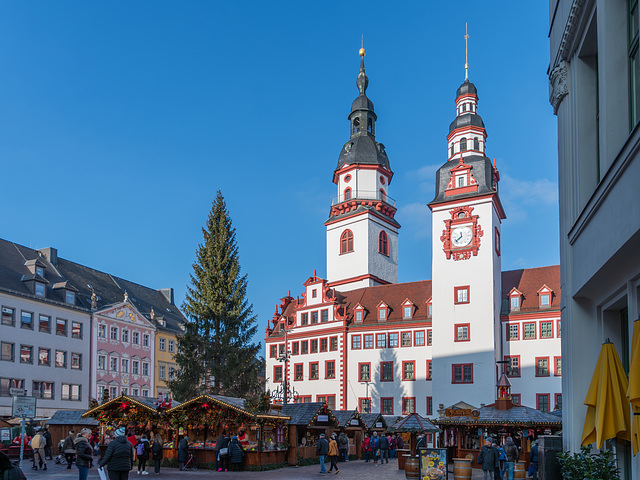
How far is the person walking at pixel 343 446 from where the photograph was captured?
37844 mm

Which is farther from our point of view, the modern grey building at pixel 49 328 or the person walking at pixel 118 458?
the modern grey building at pixel 49 328

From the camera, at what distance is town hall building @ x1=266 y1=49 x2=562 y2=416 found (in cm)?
5219

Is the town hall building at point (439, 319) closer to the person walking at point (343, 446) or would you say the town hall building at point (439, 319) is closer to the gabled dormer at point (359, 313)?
the gabled dormer at point (359, 313)

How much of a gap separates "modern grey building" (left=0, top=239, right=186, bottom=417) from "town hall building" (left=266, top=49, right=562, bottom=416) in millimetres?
16195

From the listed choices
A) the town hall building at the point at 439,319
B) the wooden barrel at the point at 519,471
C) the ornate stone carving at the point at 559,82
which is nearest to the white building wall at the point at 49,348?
the town hall building at the point at 439,319

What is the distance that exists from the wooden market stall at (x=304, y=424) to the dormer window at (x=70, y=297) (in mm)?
31240

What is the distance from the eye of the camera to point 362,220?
68.8 metres

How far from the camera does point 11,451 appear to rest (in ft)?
91.7

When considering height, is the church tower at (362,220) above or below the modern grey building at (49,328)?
above

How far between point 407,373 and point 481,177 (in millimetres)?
16607

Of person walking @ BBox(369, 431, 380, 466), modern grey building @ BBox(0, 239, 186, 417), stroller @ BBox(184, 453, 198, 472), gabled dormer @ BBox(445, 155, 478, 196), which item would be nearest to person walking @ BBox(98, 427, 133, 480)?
stroller @ BBox(184, 453, 198, 472)

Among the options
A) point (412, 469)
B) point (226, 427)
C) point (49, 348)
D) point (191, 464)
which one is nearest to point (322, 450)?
point (226, 427)

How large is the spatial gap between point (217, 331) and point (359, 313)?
53.2 ft

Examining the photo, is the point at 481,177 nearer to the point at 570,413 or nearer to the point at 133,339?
the point at 133,339
